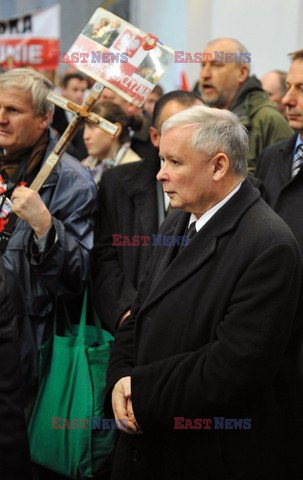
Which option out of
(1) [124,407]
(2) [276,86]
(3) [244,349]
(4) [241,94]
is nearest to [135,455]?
(1) [124,407]

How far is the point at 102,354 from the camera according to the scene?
11.4 feet

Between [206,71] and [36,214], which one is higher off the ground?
[206,71]

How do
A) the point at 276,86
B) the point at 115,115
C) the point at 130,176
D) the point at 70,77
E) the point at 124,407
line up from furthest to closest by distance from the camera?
the point at 70,77 → the point at 276,86 → the point at 115,115 → the point at 130,176 → the point at 124,407

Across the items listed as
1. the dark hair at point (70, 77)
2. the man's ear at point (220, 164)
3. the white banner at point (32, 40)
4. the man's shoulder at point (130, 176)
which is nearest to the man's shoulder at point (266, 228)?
the man's ear at point (220, 164)

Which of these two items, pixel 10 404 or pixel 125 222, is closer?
pixel 10 404

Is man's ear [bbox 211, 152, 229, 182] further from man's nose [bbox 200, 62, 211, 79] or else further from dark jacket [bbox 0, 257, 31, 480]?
man's nose [bbox 200, 62, 211, 79]

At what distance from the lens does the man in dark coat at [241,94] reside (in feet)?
15.7

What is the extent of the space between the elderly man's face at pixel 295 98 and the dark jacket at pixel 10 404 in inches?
66.8

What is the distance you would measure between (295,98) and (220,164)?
1.16 m

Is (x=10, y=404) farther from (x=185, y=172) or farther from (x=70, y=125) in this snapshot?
(x=70, y=125)

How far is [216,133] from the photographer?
2686 mm

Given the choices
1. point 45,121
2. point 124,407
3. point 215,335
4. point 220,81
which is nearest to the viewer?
point 215,335

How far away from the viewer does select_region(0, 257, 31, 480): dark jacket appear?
263cm

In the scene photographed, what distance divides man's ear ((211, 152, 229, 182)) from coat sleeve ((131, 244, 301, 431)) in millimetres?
326
